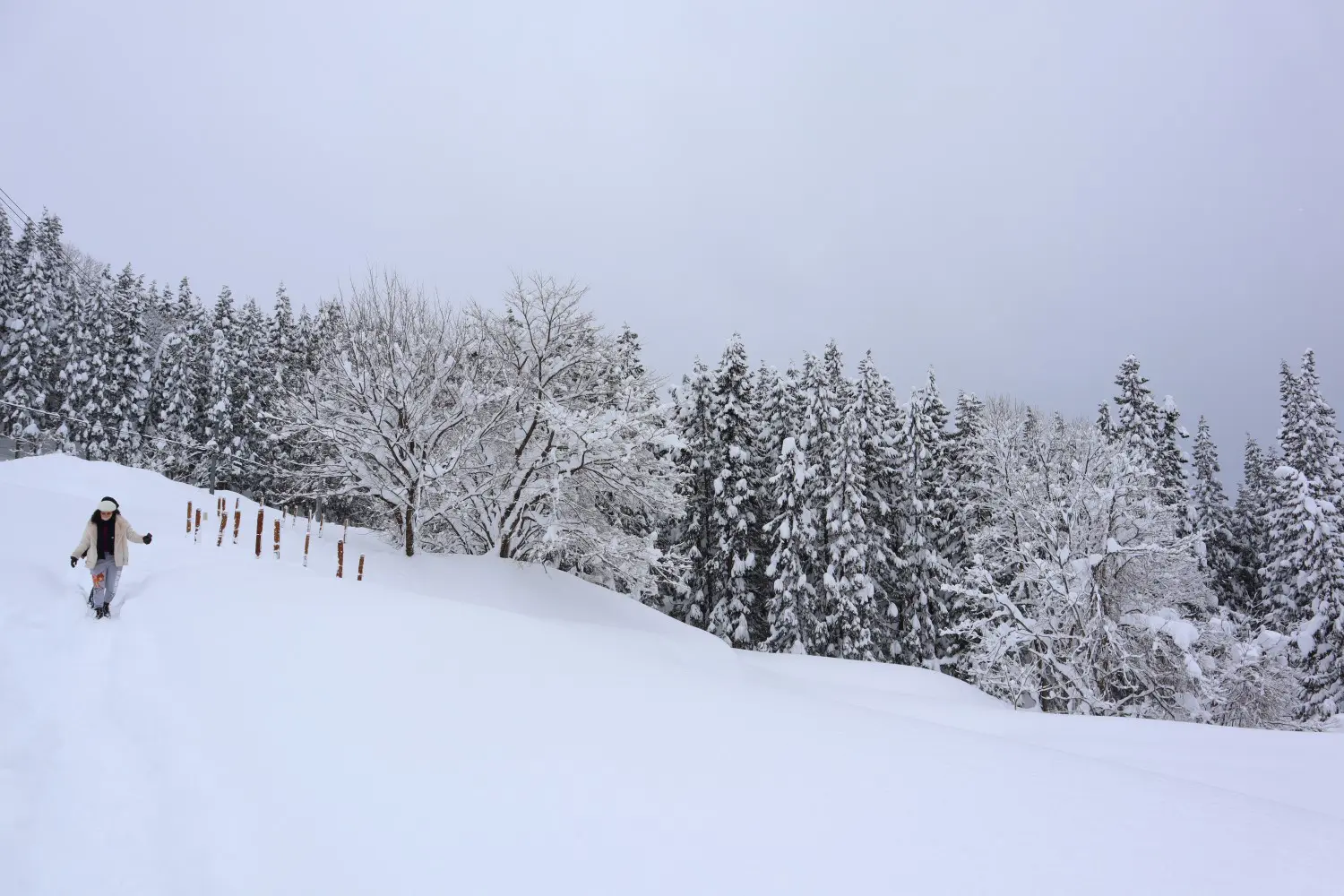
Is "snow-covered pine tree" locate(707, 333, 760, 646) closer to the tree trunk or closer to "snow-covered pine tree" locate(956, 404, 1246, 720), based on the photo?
"snow-covered pine tree" locate(956, 404, 1246, 720)

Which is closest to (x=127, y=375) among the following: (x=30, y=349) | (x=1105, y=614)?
(x=30, y=349)

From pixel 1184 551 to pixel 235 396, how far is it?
4866 cm

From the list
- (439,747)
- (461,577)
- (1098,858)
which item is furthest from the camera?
(461,577)

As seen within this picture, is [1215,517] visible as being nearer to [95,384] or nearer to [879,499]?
[879,499]

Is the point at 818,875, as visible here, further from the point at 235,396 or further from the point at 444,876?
the point at 235,396

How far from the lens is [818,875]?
3.76 meters

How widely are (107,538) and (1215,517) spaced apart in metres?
54.5

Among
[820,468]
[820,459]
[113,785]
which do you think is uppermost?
[820,459]

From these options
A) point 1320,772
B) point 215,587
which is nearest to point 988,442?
point 1320,772

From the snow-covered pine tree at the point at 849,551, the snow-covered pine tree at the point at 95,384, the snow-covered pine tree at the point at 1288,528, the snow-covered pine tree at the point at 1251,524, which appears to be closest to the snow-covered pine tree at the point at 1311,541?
the snow-covered pine tree at the point at 1288,528

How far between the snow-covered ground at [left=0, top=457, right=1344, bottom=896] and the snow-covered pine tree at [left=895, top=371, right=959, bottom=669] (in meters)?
21.7

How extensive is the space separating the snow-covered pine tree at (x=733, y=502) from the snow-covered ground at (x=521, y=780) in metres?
20.4

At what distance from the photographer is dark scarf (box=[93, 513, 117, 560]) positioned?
29.5 feet

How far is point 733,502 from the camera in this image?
1137 inches
